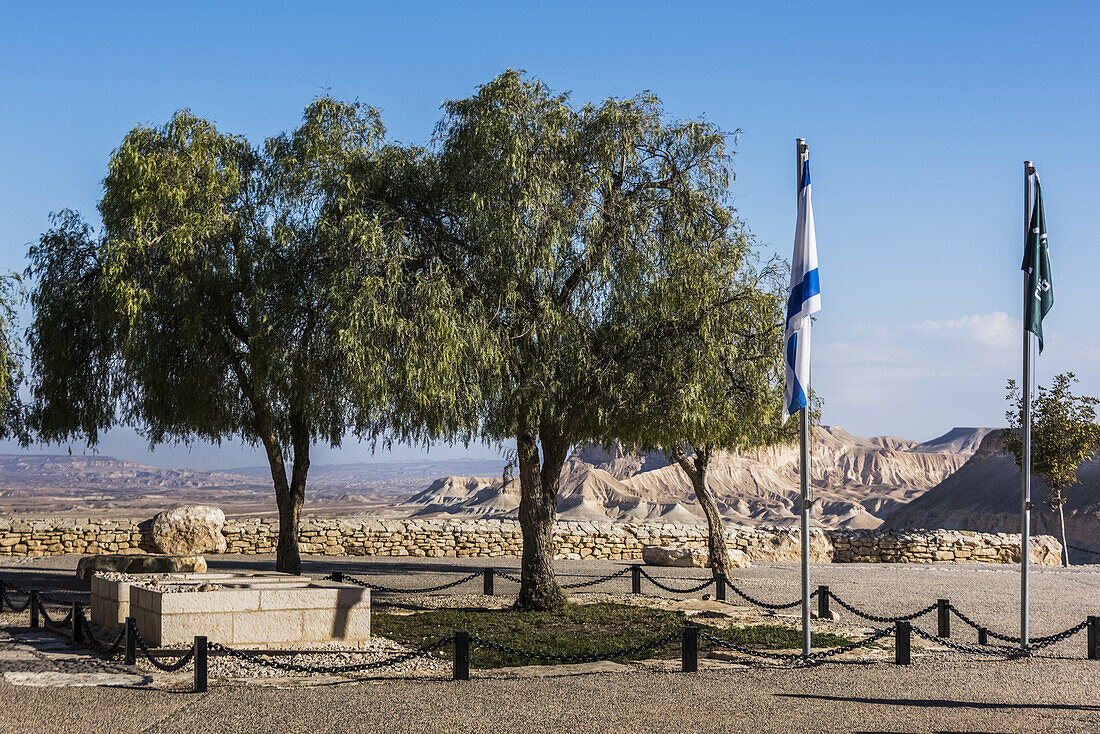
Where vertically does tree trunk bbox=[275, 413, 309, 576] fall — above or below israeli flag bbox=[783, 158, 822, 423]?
below

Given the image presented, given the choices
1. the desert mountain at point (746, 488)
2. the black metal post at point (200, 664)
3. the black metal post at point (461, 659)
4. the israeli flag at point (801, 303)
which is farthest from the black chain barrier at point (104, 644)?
the desert mountain at point (746, 488)

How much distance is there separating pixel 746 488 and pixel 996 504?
37890mm

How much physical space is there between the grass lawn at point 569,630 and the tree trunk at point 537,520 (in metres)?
0.33

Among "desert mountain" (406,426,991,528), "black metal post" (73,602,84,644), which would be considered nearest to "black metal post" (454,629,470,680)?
"black metal post" (73,602,84,644)

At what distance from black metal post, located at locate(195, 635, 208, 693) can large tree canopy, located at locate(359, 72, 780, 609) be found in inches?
213

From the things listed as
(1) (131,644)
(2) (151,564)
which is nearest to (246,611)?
(1) (131,644)

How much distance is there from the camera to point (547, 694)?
29.6ft

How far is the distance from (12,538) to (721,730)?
20601mm

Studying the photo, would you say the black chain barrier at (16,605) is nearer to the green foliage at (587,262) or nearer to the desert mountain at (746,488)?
the green foliage at (587,262)

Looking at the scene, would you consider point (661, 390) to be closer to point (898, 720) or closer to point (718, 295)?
point (718, 295)

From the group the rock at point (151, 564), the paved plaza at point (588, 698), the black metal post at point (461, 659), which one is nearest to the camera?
the paved plaza at point (588, 698)

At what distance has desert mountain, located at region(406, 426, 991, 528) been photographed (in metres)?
84.2

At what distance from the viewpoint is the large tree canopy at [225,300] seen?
1336 centimetres

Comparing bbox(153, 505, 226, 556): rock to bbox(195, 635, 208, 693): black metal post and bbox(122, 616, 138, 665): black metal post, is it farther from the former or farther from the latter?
bbox(195, 635, 208, 693): black metal post
